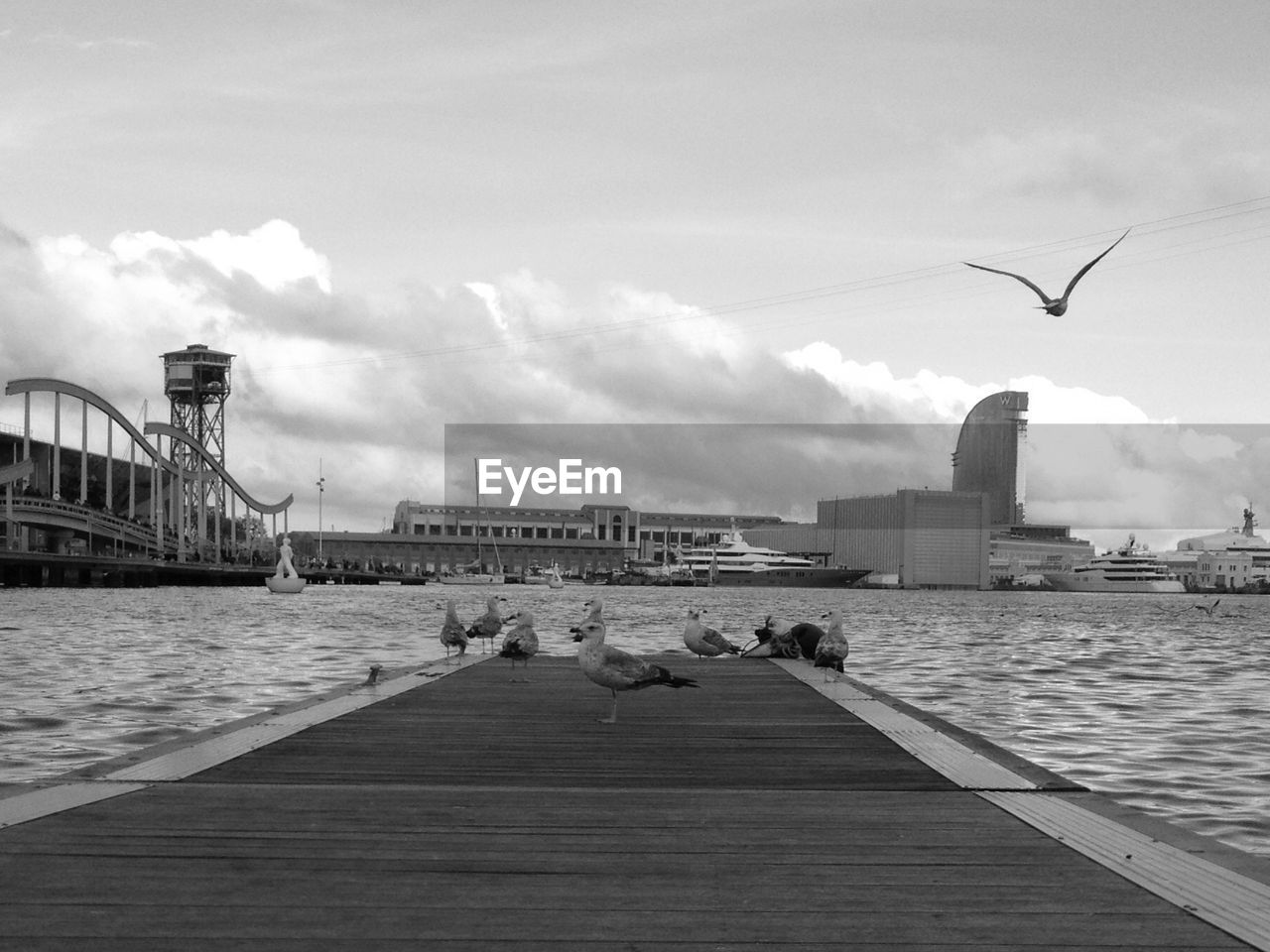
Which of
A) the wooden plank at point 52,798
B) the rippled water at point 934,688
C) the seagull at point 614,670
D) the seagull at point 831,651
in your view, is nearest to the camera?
the wooden plank at point 52,798

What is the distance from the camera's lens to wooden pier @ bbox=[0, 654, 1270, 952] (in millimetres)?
5191

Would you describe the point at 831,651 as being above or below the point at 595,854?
below

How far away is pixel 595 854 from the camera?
659cm

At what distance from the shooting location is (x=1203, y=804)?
12.5m

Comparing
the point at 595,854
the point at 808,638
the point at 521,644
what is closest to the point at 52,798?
the point at 595,854

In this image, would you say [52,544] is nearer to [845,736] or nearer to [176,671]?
[176,671]

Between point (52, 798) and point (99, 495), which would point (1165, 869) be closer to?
point (52, 798)

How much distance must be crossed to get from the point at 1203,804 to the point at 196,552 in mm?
167312

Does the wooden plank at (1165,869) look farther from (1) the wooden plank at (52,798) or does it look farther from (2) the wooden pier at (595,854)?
(1) the wooden plank at (52,798)

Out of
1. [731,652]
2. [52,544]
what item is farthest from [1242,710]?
[52,544]

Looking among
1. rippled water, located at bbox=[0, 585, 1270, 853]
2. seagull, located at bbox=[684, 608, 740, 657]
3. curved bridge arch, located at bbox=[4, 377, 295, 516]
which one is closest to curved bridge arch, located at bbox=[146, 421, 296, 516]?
curved bridge arch, located at bbox=[4, 377, 295, 516]

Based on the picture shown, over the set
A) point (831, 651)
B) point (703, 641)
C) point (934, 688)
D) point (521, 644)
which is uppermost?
point (521, 644)

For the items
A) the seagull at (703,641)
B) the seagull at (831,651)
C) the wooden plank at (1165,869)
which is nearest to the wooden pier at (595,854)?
the wooden plank at (1165,869)

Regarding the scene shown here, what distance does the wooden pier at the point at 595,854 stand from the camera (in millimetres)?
5191
